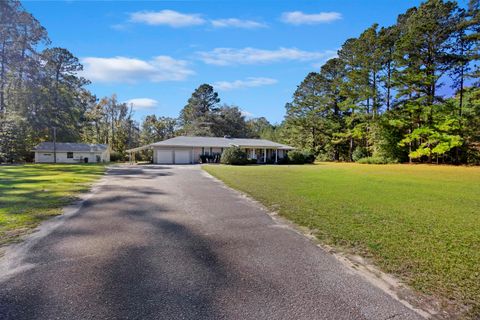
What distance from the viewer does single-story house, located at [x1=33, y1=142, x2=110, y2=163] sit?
3522 centimetres

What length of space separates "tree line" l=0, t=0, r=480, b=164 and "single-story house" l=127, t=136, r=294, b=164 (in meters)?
6.37

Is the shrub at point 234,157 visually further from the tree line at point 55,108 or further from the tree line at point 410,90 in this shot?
the tree line at point 55,108

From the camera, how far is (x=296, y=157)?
111ft

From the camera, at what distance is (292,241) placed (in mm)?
4566

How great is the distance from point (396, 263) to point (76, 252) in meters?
4.61

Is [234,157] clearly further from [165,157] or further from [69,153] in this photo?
[69,153]

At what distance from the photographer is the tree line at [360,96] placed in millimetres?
26969

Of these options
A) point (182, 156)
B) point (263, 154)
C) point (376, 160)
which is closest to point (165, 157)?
point (182, 156)

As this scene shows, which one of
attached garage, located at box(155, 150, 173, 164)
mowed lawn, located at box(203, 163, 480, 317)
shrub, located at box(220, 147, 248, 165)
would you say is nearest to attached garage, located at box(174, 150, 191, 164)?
attached garage, located at box(155, 150, 173, 164)

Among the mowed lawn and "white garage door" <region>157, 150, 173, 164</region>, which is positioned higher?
A: "white garage door" <region>157, 150, 173, 164</region>

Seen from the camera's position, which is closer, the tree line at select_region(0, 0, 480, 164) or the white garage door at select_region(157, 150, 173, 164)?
the tree line at select_region(0, 0, 480, 164)

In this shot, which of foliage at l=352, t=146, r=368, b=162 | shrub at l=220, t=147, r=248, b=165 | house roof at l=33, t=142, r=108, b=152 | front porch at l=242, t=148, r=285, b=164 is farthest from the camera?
foliage at l=352, t=146, r=368, b=162

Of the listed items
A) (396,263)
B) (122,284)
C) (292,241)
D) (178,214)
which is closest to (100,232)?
(178,214)

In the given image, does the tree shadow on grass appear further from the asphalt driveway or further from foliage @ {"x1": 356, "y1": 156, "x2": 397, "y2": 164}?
foliage @ {"x1": 356, "y1": 156, "x2": 397, "y2": 164}
